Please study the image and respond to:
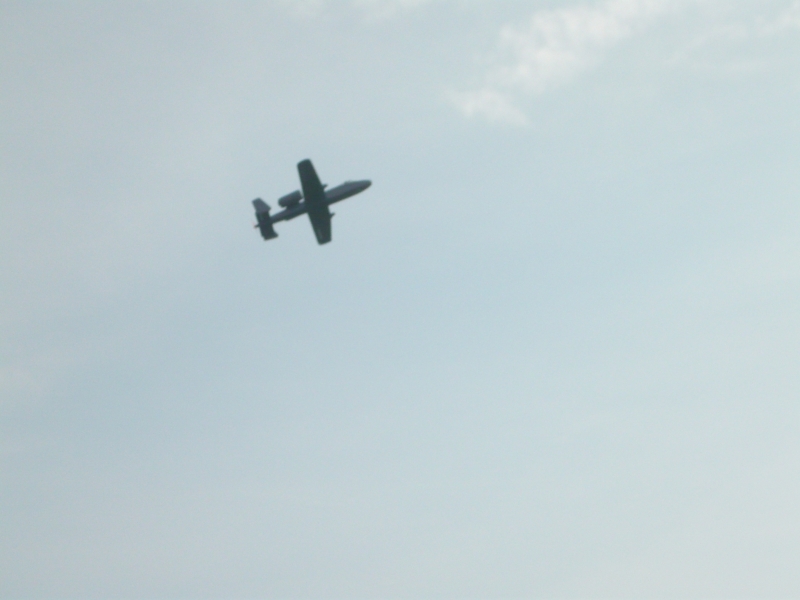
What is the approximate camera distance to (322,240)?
91812mm

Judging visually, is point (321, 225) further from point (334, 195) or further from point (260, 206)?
point (260, 206)

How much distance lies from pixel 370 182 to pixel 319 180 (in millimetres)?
5709

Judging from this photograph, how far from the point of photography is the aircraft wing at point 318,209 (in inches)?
3543

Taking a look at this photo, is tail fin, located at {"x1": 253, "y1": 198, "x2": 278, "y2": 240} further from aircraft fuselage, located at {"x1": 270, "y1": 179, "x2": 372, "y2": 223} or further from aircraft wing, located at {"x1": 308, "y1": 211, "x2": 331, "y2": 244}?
aircraft wing, located at {"x1": 308, "y1": 211, "x2": 331, "y2": 244}

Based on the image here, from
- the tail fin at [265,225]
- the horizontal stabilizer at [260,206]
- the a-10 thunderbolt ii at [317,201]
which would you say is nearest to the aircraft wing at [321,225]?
the a-10 thunderbolt ii at [317,201]

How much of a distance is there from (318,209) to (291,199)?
2.91 meters

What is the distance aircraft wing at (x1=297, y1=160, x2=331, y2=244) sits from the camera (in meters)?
90.0

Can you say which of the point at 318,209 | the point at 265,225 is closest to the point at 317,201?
the point at 318,209

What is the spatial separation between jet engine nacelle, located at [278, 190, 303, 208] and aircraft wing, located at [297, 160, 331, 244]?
3.55 feet

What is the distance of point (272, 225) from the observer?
310ft

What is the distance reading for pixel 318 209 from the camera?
300ft

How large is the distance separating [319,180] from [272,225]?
7838 mm

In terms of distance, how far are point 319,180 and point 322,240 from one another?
18.9 feet

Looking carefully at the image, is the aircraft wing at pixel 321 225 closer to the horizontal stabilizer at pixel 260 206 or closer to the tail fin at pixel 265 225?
the tail fin at pixel 265 225
